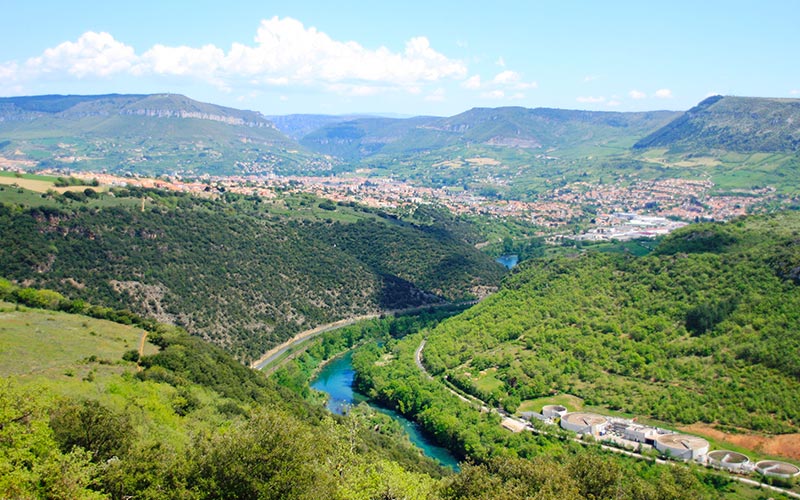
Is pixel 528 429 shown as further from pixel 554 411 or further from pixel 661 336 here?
pixel 661 336

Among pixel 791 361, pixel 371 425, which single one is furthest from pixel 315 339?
pixel 791 361

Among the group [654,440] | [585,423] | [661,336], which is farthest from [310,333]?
[654,440]

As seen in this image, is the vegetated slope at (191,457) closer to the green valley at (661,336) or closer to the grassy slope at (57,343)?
the grassy slope at (57,343)

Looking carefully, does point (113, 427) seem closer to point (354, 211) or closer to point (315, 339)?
point (315, 339)

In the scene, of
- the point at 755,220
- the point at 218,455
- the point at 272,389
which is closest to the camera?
the point at 218,455

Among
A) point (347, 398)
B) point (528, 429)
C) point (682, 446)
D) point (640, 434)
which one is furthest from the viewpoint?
point (347, 398)
